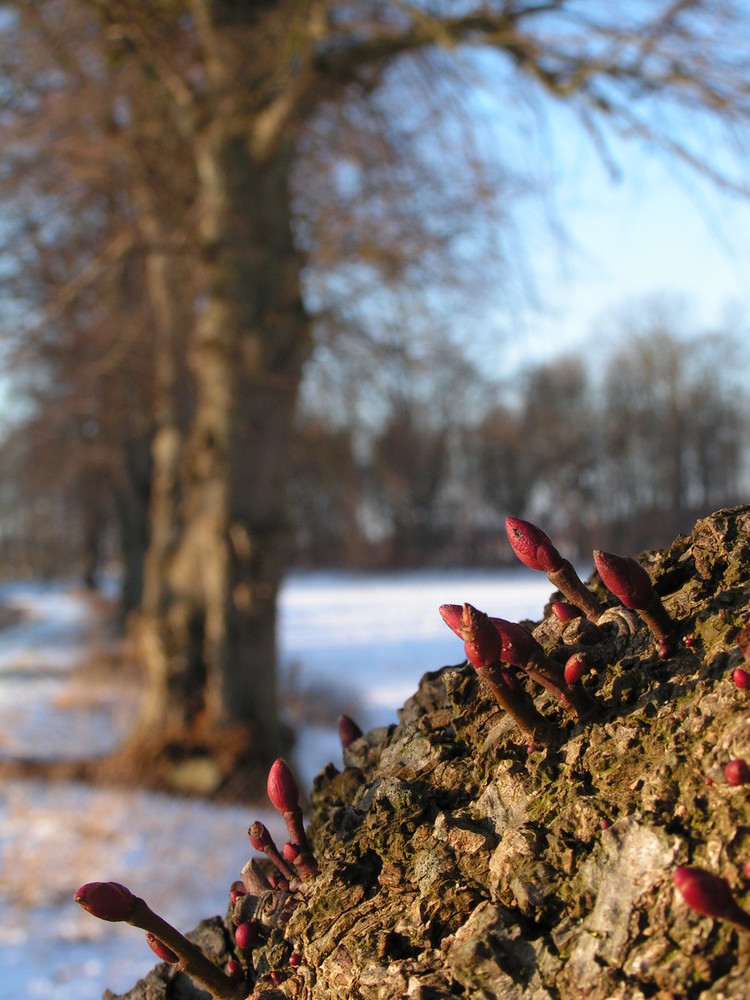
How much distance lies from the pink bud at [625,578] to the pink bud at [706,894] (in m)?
0.32

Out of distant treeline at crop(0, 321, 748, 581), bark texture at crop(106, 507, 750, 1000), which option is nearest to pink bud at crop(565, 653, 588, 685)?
bark texture at crop(106, 507, 750, 1000)

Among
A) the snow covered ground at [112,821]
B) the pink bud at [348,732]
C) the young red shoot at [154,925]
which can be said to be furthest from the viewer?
the snow covered ground at [112,821]

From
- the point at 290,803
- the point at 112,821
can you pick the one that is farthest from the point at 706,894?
the point at 112,821

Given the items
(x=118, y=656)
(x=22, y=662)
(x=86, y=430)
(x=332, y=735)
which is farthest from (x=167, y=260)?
(x=22, y=662)

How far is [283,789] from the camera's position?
3.68 feet

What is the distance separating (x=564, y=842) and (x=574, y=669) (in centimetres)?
20

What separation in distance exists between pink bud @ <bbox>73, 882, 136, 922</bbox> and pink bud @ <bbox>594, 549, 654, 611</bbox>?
2.09ft

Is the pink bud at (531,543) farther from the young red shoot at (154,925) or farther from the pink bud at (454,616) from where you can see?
the young red shoot at (154,925)

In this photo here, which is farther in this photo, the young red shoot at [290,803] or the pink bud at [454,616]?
the young red shoot at [290,803]

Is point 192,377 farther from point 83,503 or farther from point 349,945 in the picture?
point 83,503

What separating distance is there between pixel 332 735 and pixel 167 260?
18.3ft

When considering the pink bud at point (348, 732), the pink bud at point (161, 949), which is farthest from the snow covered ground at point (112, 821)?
the pink bud at point (161, 949)

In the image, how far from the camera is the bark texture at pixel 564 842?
832mm

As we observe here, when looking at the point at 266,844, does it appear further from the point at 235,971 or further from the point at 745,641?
the point at 745,641
